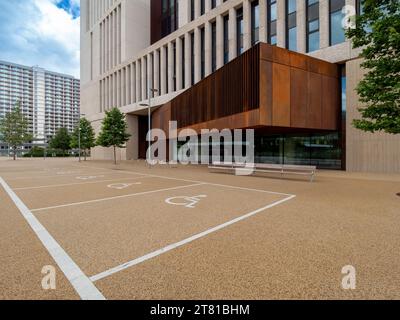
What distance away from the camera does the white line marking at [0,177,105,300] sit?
9.35ft

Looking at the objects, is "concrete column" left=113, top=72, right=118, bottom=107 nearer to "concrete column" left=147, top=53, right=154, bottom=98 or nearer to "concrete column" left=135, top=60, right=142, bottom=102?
"concrete column" left=135, top=60, right=142, bottom=102

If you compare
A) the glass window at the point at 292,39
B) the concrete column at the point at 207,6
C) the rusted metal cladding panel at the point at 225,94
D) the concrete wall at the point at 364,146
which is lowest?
the concrete wall at the point at 364,146

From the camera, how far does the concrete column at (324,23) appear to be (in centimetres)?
1942

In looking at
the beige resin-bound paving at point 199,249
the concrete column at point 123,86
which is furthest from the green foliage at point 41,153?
the beige resin-bound paving at point 199,249

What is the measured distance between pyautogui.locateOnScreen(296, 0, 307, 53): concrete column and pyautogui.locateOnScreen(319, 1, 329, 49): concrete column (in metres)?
1.31

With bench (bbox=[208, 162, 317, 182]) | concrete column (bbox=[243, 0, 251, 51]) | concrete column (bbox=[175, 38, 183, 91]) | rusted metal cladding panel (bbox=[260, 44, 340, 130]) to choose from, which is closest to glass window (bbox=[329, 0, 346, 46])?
rusted metal cladding panel (bbox=[260, 44, 340, 130])

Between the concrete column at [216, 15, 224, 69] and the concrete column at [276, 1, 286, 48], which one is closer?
the concrete column at [276, 1, 286, 48]

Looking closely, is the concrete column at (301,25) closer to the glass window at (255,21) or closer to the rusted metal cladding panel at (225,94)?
the glass window at (255,21)

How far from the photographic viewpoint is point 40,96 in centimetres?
15175

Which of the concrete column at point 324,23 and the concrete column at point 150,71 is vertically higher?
the concrete column at point 150,71

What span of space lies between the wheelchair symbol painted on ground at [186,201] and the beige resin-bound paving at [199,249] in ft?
0.46

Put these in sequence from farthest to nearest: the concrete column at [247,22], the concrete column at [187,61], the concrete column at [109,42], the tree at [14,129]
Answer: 1. the tree at [14,129]
2. the concrete column at [109,42]
3. the concrete column at [187,61]
4. the concrete column at [247,22]
